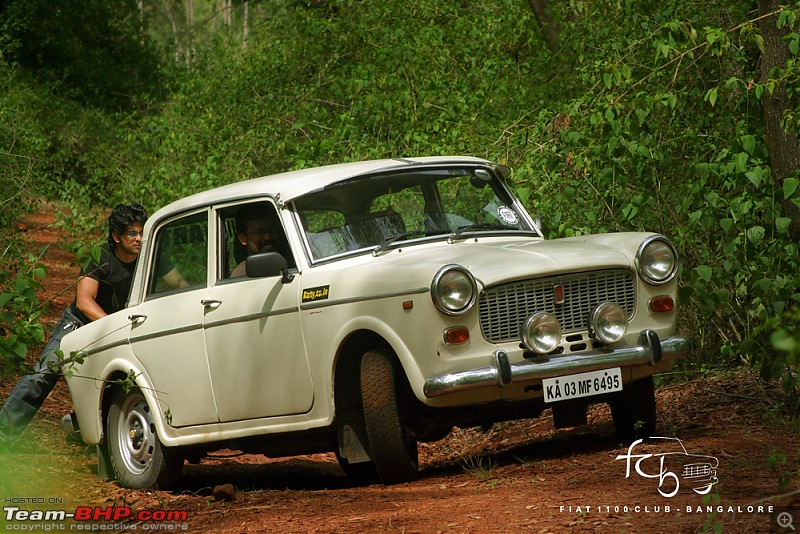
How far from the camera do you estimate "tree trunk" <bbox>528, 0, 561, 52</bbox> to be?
1436 centimetres

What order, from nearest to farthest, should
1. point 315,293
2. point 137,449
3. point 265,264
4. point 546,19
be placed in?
point 315,293 < point 265,264 < point 137,449 < point 546,19

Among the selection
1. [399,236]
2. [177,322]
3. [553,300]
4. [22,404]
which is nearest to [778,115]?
[553,300]

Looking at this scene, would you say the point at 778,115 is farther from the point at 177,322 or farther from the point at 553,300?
the point at 177,322

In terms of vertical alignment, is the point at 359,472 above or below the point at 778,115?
below

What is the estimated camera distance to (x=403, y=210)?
6977 mm

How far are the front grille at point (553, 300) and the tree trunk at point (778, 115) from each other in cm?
189

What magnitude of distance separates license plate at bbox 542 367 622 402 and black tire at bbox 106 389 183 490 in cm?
A: 279

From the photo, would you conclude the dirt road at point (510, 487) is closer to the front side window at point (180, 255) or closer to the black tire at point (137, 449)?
the black tire at point (137, 449)

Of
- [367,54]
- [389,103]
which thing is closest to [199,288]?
[389,103]

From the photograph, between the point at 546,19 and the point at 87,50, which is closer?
the point at 546,19

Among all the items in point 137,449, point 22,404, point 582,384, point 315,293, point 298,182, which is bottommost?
point 137,449

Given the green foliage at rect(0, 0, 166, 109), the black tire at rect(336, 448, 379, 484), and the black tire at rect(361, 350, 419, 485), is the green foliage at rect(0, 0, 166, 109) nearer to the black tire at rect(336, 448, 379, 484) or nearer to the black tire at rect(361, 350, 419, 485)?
the black tire at rect(336, 448, 379, 484)

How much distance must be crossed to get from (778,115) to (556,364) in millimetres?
3183

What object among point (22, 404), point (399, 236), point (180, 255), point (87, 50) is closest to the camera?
point (399, 236)
